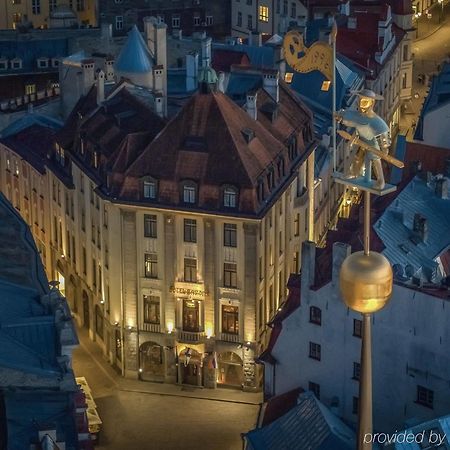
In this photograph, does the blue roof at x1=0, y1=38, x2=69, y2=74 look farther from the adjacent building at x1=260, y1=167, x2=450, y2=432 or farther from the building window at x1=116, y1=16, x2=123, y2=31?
the adjacent building at x1=260, y1=167, x2=450, y2=432

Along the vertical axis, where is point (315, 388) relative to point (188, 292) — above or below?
below

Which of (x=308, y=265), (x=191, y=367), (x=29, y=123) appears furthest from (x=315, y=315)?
(x=29, y=123)

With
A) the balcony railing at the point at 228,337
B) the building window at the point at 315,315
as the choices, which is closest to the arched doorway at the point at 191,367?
the balcony railing at the point at 228,337

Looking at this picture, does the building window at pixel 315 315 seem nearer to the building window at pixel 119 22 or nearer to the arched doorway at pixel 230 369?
the arched doorway at pixel 230 369

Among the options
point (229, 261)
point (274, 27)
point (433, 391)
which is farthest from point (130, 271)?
point (274, 27)

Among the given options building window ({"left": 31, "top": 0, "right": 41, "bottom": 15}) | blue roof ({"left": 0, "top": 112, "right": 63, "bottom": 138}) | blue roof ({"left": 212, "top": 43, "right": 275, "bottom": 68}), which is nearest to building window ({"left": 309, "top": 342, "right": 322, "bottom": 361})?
blue roof ({"left": 0, "top": 112, "right": 63, "bottom": 138})

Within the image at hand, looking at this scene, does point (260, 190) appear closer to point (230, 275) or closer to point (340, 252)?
point (230, 275)
